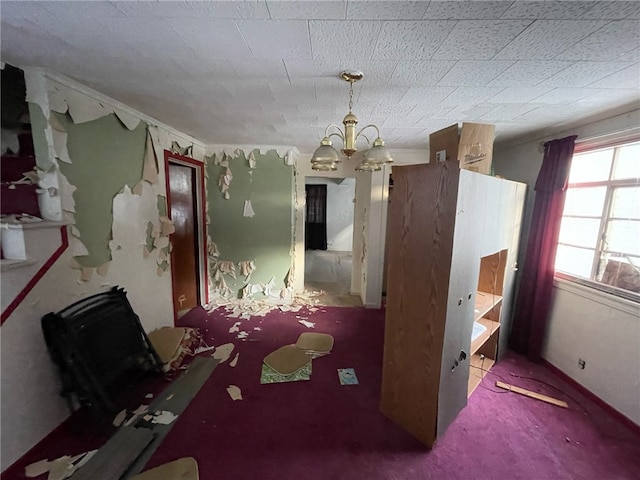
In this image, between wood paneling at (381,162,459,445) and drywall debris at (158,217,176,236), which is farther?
drywall debris at (158,217,176,236)

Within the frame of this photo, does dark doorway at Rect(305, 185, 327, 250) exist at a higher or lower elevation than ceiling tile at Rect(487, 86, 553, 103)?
lower

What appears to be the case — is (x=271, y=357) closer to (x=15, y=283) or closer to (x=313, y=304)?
(x=313, y=304)

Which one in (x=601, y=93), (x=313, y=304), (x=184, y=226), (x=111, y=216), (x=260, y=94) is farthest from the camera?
(x=313, y=304)

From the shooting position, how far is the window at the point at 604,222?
200cm

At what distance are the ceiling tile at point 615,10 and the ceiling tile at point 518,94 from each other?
686 mm

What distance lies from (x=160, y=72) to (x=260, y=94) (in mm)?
642

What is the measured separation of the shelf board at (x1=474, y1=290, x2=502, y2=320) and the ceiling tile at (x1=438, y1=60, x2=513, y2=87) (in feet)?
5.69

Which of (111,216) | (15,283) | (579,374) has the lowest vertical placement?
(579,374)

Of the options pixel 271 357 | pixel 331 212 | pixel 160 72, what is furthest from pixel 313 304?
pixel 331 212

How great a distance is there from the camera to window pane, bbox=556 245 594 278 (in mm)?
2318

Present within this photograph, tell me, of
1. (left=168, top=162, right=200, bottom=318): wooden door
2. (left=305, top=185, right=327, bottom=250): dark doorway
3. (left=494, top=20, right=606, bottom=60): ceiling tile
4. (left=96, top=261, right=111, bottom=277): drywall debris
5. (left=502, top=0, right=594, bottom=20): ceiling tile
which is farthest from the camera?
(left=305, top=185, right=327, bottom=250): dark doorway

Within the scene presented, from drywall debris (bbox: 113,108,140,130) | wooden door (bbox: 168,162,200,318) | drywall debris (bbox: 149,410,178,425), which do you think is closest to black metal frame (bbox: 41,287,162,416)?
drywall debris (bbox: 149,410,178,425)

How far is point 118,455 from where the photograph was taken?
62.5 inches

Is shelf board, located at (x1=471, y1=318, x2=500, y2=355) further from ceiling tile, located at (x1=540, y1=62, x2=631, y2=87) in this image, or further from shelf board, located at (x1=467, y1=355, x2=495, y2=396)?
ceiling tile, located at (x1=540, y1=62, x2=631, y2=87)
